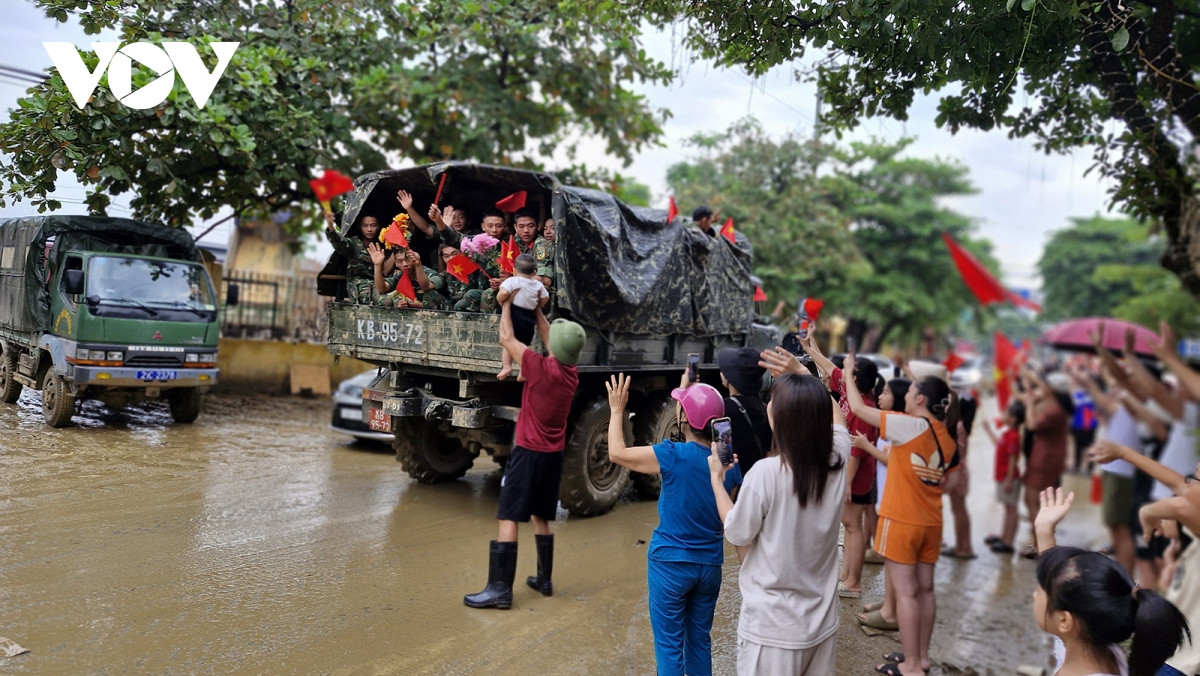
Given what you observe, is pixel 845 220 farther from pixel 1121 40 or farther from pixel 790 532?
pixel 790 532

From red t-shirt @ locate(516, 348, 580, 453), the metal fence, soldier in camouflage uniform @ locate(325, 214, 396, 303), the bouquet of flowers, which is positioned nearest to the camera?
red t-shirt @ locate(516, 348, 580, 453)

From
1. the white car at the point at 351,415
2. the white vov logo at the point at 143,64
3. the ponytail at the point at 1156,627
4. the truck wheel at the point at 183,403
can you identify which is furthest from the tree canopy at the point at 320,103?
the ponytail at the point at 1156,627

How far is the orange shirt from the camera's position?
446cm

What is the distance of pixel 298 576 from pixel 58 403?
3.85m

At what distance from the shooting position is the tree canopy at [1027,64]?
4324 millimetres

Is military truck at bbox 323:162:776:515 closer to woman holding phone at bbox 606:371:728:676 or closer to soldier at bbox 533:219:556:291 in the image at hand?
soldier at bbox 533:219:556:291

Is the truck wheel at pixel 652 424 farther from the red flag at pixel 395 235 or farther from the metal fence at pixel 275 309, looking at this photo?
the metal fence at pixel 275 309

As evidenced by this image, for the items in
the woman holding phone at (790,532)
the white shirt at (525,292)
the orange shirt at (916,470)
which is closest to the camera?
the woman holding phone at (790,532)

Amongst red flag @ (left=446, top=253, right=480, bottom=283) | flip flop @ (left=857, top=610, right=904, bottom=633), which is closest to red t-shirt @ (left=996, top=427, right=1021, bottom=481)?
flip flop @ (left=857, top=610, right=904, bottom=633)

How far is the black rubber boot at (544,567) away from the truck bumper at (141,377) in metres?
5.01

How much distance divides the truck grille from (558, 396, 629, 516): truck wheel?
4.53 m

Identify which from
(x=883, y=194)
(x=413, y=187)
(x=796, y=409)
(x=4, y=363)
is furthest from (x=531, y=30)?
(x=883, y=194)

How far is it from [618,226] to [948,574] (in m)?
4.94

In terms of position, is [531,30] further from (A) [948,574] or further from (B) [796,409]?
(B) [796,409]
